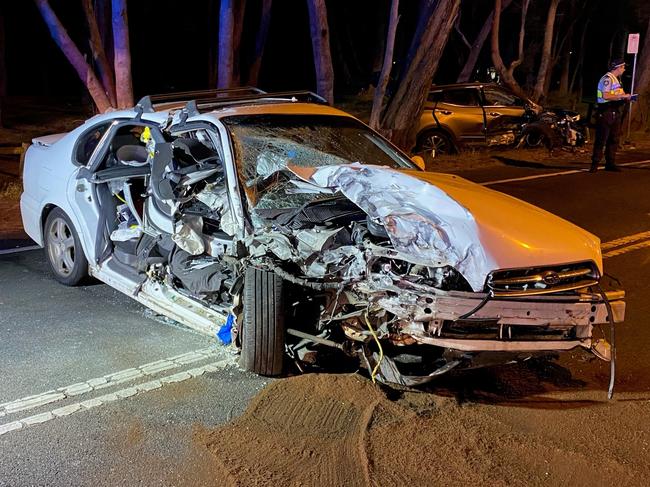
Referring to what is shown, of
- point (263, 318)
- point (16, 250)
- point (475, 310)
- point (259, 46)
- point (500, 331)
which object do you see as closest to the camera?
point (475, 310)

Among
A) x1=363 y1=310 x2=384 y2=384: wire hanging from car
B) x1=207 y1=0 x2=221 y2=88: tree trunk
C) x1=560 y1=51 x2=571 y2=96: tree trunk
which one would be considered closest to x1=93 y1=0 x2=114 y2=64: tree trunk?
x1=207 y1=0 x2=221 y2=88: tree trunk

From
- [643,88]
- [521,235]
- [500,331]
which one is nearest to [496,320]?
[500,331]

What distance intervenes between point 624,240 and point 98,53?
352 inches

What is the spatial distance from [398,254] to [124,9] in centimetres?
924

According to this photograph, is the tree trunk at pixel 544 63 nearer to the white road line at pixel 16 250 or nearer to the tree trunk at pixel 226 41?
the tree trunk at pixel 226 41

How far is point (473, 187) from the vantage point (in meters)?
4.91

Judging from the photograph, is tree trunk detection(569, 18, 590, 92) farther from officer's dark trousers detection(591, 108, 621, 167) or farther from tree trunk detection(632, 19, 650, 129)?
officer's dark trousers detection(591, 108, 621, 167)

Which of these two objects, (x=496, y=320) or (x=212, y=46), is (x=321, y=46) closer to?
(x=496, y=320)

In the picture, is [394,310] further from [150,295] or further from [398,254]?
[150,295]

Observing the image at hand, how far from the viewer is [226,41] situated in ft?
41.7

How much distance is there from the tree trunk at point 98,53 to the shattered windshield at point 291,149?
304 inches

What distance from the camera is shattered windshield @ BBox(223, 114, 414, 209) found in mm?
4668

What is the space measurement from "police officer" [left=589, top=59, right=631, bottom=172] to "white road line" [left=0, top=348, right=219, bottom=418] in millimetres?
10343

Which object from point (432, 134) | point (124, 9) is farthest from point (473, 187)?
point (432, 134)
